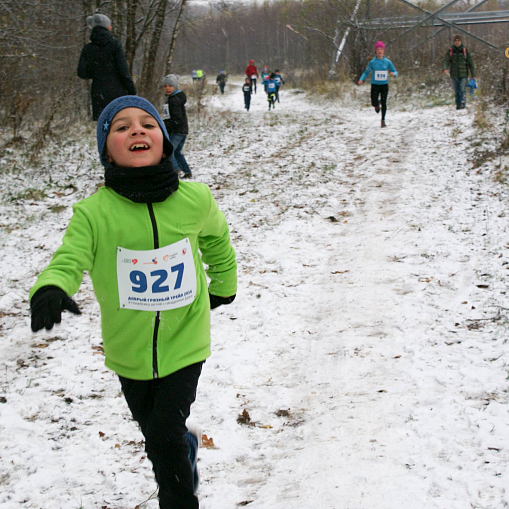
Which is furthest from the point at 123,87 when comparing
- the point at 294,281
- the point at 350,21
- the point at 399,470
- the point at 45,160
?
the point at 350,21

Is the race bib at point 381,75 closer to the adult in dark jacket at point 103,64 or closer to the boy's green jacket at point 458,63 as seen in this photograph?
the boy's green jacket at point 458,63

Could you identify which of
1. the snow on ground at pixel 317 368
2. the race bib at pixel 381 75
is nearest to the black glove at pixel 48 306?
the snow on ground at pixel 317 368

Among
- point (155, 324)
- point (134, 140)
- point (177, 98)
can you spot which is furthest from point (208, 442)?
point (177, 98)

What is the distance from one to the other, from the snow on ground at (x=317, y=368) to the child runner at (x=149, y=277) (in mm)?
869

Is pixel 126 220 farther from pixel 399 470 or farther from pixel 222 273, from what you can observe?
pixel 399 470

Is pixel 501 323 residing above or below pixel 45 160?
below

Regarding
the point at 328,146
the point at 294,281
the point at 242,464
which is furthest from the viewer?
the point at 328,146

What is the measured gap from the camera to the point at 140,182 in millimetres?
2197

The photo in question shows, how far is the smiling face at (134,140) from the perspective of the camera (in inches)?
89.4

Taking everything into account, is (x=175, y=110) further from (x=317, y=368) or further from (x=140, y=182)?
(x=140, y=182)

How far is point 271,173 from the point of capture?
1042 centimetres

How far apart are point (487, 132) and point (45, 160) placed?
9307mm

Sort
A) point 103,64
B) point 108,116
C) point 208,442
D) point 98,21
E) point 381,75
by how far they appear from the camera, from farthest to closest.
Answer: point 381,75 < point 103,64 < point 98,21 < point 208,442 < point 108,116

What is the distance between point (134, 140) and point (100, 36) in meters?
6.96
